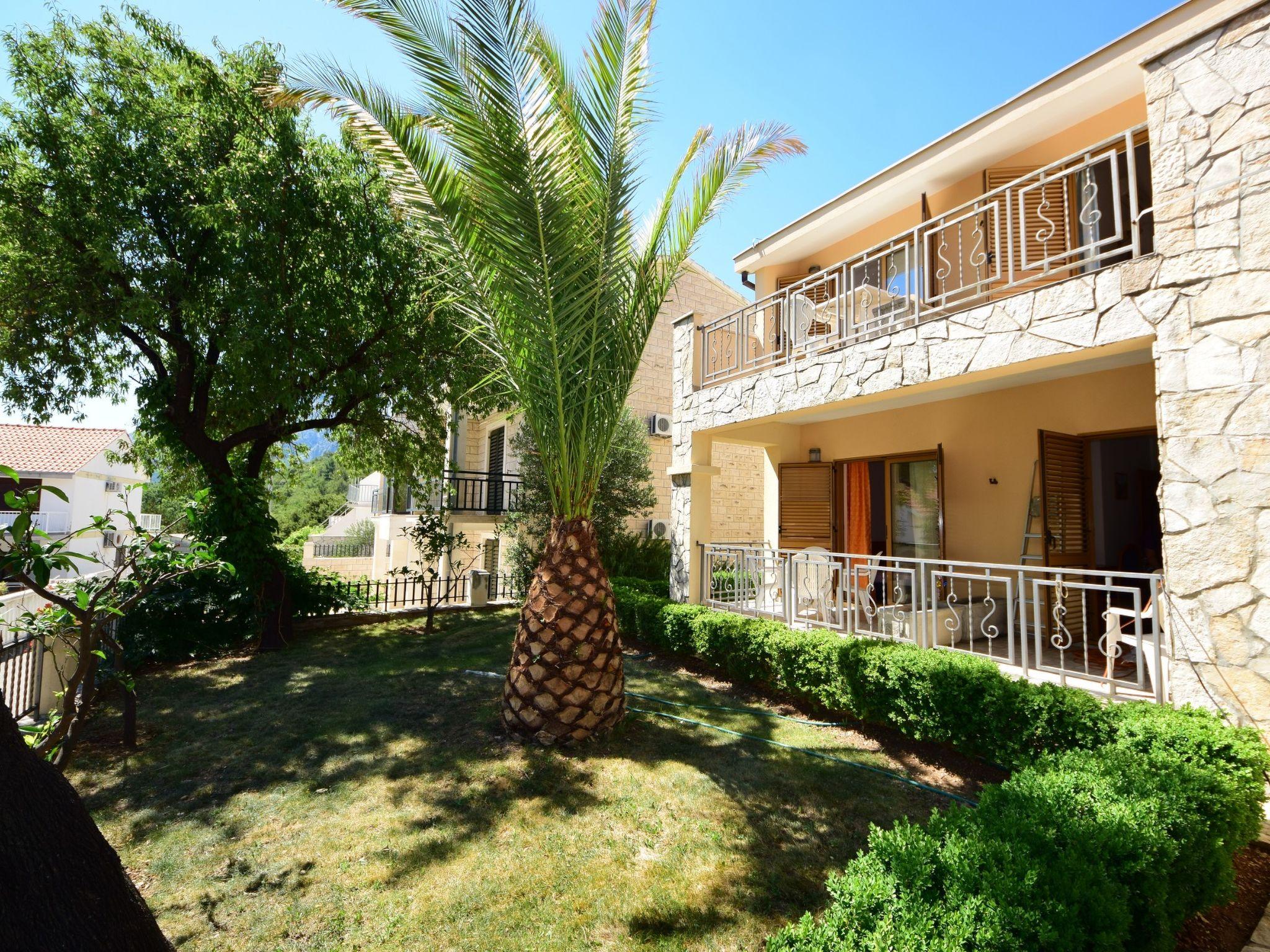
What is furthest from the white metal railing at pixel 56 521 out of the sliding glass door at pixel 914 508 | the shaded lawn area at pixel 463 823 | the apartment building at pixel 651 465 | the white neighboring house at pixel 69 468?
the sliding glass door at pixel 914 508

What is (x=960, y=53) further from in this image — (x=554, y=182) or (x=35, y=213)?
(x=35, y=213)

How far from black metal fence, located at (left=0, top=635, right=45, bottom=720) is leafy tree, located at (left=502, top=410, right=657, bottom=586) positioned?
7.44 m

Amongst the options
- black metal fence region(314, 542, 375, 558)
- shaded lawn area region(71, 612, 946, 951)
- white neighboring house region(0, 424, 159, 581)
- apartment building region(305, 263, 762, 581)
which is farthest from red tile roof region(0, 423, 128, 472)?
shaded lawn area region(71, 612, 946, 951)

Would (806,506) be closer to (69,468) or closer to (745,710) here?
(745,710)

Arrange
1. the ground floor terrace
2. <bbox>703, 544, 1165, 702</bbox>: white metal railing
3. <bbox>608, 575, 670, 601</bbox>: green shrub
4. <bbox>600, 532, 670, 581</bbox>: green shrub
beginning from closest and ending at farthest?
1. <bbox>703, 544, 1165, 702</bbox>: white metal railing
2. the ground floor terrace
3. <bbox>608, 575, 670, 601</bbox>: green shrub
4. <bbox>600, 532, 670, 581</bbox>: green shrub

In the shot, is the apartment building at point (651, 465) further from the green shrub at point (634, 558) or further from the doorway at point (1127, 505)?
the doorway at point (1127, 505)

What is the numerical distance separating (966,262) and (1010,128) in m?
1.73

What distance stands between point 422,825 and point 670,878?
1.78 m

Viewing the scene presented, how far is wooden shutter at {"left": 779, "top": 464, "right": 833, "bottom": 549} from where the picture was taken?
397 inches

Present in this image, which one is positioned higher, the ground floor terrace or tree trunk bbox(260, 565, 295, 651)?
the ground floor terrace

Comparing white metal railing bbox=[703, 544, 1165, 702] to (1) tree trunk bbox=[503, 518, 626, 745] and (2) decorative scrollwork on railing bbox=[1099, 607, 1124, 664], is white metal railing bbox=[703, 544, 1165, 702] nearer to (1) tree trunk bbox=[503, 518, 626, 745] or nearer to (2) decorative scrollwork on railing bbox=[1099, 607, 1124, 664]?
(2) decorative scrollwork on railing bbox=[1099, 607, 1124, 664]

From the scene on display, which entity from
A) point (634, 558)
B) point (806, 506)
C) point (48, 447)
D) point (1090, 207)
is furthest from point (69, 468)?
point (1090, 207)

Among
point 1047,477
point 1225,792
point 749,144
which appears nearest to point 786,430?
point 1047,477

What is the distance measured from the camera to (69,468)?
28.6 meters
